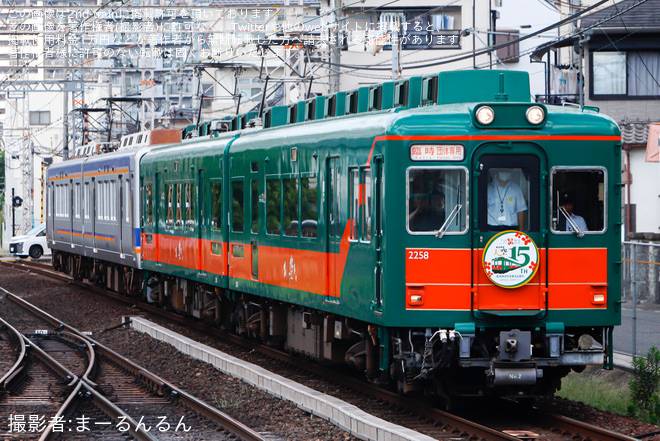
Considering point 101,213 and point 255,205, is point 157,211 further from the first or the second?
point 255,205

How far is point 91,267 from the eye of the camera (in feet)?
88.6

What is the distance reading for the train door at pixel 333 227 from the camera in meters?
10.7

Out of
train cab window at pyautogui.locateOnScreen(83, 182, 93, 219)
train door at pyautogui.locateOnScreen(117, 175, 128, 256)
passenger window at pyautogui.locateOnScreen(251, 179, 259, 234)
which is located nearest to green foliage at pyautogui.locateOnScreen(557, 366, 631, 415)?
passenger window at pyautogui.locateOnScreen(251, 179, 259, 234)

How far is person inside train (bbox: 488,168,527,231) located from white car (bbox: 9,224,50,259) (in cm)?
3284

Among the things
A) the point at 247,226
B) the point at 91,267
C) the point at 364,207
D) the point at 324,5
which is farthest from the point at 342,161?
the point at 324,5

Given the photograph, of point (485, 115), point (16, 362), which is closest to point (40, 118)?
point (16, 362)

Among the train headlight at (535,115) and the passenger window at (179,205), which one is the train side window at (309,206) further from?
the passenger window at (179,205)

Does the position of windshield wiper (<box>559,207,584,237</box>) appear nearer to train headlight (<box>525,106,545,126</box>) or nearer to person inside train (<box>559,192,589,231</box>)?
person inside train (<box>559,192,589,231</box>)

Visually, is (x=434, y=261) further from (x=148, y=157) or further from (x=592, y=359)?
(x=148, y=157)

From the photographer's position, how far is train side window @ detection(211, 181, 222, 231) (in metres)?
15.2

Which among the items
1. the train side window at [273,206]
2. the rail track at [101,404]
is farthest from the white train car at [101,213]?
the train side window at [273,206]

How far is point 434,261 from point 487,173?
2.86 ft

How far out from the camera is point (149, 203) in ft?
65.5

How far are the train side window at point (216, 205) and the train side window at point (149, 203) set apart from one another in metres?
4.31
